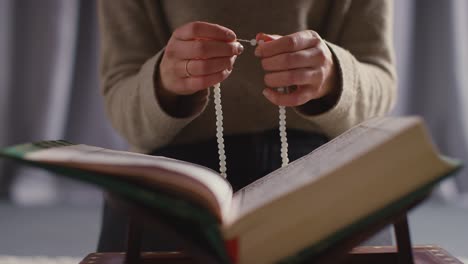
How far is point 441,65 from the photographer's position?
5.93 ft

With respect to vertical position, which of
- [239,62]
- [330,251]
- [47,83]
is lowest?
[330,251]

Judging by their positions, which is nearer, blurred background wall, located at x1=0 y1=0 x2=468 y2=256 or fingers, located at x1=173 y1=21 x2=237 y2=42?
fingers, located at x1=173 y1=21 x2=237 y2=42

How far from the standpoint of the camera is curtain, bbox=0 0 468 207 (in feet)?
5.76

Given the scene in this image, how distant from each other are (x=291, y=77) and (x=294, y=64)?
13mm

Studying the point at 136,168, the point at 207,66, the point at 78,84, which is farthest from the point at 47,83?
the point at 136,168

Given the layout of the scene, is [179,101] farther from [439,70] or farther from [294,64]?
[439,70]

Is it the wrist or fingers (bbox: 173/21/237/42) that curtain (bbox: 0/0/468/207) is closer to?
the wrist

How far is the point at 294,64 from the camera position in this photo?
0.48 meters

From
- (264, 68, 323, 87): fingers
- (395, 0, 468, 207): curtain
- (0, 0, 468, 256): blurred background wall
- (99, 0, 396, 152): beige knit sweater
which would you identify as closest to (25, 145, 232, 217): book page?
(264, 68, 323, 87): fingers

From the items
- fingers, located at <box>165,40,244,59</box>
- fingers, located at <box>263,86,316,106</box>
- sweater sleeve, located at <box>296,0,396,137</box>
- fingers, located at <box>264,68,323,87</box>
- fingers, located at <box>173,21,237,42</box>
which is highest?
sweater sleeve, located at <box>296,0,396,137</box>

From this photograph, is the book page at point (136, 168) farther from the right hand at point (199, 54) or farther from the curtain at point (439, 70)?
the curtain at point (439, 70)

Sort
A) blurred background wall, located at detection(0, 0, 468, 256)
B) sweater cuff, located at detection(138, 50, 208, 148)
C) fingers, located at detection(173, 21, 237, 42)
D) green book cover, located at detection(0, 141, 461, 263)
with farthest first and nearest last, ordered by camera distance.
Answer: blurred background wall, located at detection(0, 0, 468, 256) → sweater cuff, located at detection(138, 50, 208, 148) → fingers, located at detection(173, 21, 237, 42) → green book cover, located at detection(0, 141, 461, 263)

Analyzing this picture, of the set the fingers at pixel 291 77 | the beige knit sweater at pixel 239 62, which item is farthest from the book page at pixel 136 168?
the beige knit sweater at pixel 239 62

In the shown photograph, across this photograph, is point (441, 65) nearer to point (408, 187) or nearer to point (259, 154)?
point (259, 154)
